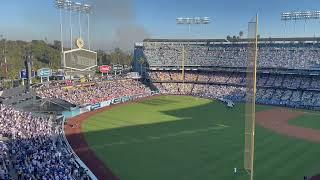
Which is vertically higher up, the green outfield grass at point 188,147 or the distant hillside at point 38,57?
the distant hillside at point 38,57

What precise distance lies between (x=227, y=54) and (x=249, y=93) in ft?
215

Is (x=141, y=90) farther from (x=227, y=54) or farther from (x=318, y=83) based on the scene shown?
(x=318, y=83)

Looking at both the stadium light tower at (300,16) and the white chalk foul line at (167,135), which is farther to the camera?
the stadium light tower at (300,16)

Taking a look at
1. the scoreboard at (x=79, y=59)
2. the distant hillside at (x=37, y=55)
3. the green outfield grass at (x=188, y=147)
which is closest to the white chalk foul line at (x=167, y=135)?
the green outfield grass at (x=188, y=147)

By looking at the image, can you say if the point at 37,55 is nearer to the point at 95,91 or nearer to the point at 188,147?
the point at 95,91

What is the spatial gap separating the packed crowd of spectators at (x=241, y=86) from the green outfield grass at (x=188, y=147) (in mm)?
15079

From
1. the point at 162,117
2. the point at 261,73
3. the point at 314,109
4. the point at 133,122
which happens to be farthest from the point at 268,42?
the point at 133,122

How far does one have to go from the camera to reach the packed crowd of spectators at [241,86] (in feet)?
216

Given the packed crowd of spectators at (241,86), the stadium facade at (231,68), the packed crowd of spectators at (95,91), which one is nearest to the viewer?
the packed crowd of spectators at (95,91)

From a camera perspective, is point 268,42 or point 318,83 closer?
point 318,83

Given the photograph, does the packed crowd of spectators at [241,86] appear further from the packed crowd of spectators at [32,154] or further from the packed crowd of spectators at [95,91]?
the packed crowd of spectators at [32,154]

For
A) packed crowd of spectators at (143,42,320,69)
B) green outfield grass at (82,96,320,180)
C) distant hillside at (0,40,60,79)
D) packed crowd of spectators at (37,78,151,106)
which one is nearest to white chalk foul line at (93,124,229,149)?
green outfield grass at (82,96,320,180)

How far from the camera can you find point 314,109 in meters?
60.0

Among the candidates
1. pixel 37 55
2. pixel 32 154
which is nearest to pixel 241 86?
pixel 32 154
